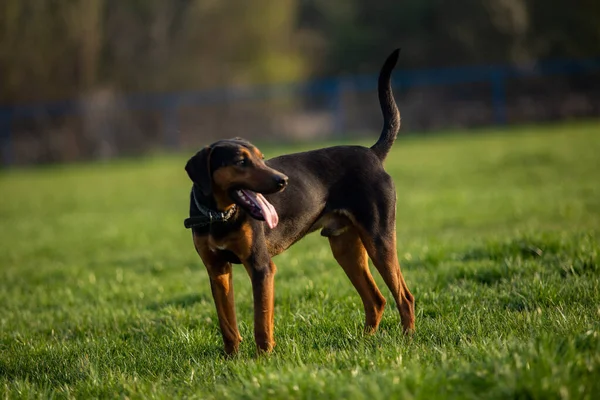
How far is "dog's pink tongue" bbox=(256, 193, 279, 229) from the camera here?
4.42 meters

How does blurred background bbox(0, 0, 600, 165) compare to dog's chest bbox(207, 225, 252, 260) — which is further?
blurred background bbox(0, 0, 600, 165)

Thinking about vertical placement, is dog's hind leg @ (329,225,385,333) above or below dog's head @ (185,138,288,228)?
below

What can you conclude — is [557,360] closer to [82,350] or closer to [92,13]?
[82,350]

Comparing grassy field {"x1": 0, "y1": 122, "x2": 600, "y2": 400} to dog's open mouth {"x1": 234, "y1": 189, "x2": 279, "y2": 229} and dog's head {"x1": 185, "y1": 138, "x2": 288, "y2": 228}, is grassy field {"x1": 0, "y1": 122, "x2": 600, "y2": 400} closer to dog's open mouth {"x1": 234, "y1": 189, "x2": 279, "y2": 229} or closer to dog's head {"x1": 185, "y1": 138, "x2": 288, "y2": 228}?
dog's open mouth {"x1": 234, "y1": 189, "x2": 279, "y2": 229}

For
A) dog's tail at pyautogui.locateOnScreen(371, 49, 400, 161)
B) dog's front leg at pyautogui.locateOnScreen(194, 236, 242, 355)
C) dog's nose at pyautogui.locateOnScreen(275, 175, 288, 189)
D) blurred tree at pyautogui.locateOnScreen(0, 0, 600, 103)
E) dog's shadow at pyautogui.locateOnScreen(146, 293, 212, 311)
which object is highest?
blurred tree at pyautogui.locateOnScreen(0, 0, 600, 103)

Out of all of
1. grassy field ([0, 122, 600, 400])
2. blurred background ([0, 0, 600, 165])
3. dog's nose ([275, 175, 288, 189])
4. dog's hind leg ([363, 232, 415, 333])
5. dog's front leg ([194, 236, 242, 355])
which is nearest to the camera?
grassy field ([0, 122, 600, 400])

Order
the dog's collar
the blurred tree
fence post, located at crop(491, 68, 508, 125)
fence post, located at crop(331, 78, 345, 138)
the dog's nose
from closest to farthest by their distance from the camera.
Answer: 1. the dog's nose
2. the dog's collar
3. fence post, located at crop(491, 68, 508, 125)
4. fence post, located at crop(331, 78, 345, 138)
5. the blurred tree

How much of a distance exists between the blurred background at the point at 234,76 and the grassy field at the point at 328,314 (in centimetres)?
1708

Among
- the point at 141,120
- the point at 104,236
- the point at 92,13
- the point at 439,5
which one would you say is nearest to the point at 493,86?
the point at 439,5

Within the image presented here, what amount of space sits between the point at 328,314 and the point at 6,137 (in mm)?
28781

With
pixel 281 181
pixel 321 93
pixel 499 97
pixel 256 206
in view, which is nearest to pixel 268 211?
pixel 256 206

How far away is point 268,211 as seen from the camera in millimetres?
4480

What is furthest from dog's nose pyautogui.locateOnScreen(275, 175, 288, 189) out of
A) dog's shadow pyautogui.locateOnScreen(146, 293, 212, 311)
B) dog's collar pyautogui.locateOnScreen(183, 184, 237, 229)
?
dog's shadow pyautogui.locateOnScreen(146, 293, 212, 311)

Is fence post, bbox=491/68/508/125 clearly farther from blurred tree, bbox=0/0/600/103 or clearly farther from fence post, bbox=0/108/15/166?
fence post, bbox=0/108/15/166
